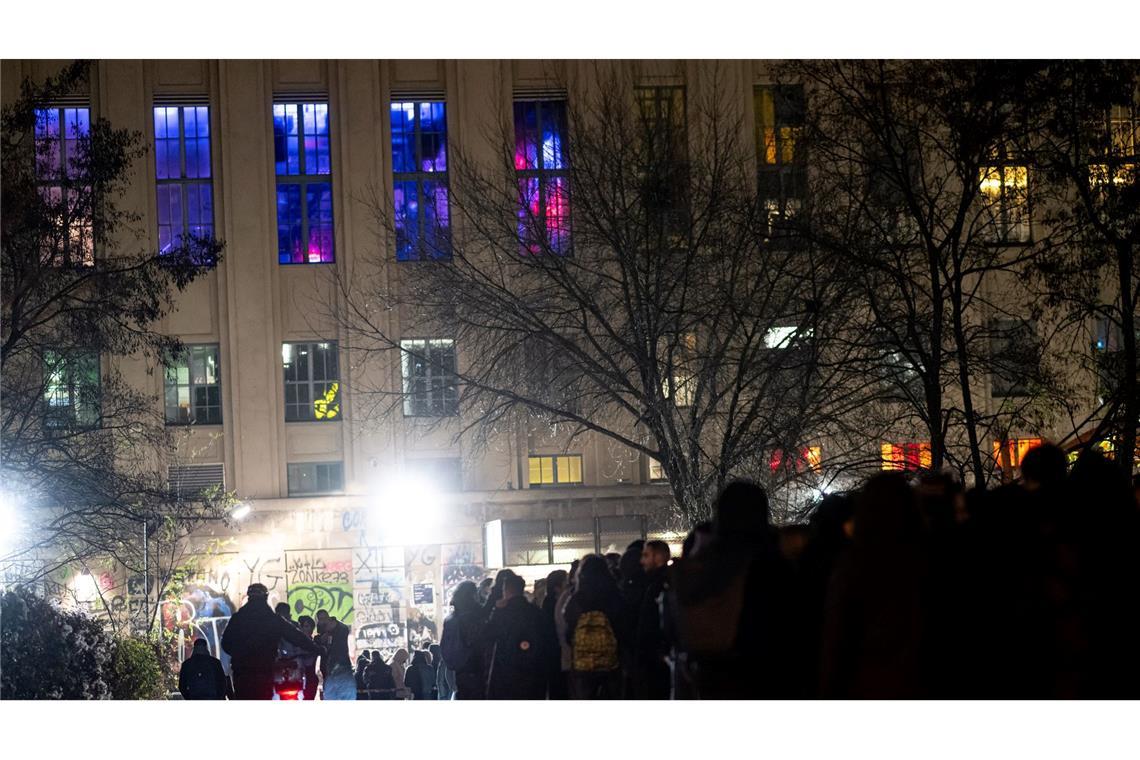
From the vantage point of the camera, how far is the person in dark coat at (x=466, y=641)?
46.6 ft

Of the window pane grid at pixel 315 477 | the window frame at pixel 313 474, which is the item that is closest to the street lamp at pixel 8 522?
the window frame at pixel 313 474

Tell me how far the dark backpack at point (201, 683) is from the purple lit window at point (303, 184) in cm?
3082

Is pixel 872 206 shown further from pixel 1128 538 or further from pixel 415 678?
pixel 1128 538

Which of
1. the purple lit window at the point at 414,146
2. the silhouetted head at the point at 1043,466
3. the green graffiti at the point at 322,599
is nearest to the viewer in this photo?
the silhouetted head at the point at 1043,466

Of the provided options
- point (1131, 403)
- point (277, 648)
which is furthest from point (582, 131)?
point (277, 648)

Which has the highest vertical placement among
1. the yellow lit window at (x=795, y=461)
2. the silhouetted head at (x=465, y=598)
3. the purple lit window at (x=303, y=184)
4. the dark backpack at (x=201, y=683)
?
the purple lit window at (x=303, y=184)

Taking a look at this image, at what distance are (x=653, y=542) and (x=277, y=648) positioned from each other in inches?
189

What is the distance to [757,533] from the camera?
934 cm

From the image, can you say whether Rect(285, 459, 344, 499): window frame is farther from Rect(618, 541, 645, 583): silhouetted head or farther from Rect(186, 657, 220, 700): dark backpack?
Rect(618, 541, 645, 583): silhouetted head

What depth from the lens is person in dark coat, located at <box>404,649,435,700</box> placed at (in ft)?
78.6

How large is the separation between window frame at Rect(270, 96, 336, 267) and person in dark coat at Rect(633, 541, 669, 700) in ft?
116

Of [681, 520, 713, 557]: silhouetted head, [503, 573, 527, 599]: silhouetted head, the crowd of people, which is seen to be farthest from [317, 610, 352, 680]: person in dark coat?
the crowd of people

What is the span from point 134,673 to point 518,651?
938cm

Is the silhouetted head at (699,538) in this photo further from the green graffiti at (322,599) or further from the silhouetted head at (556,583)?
the green graffiti at (322,599)
